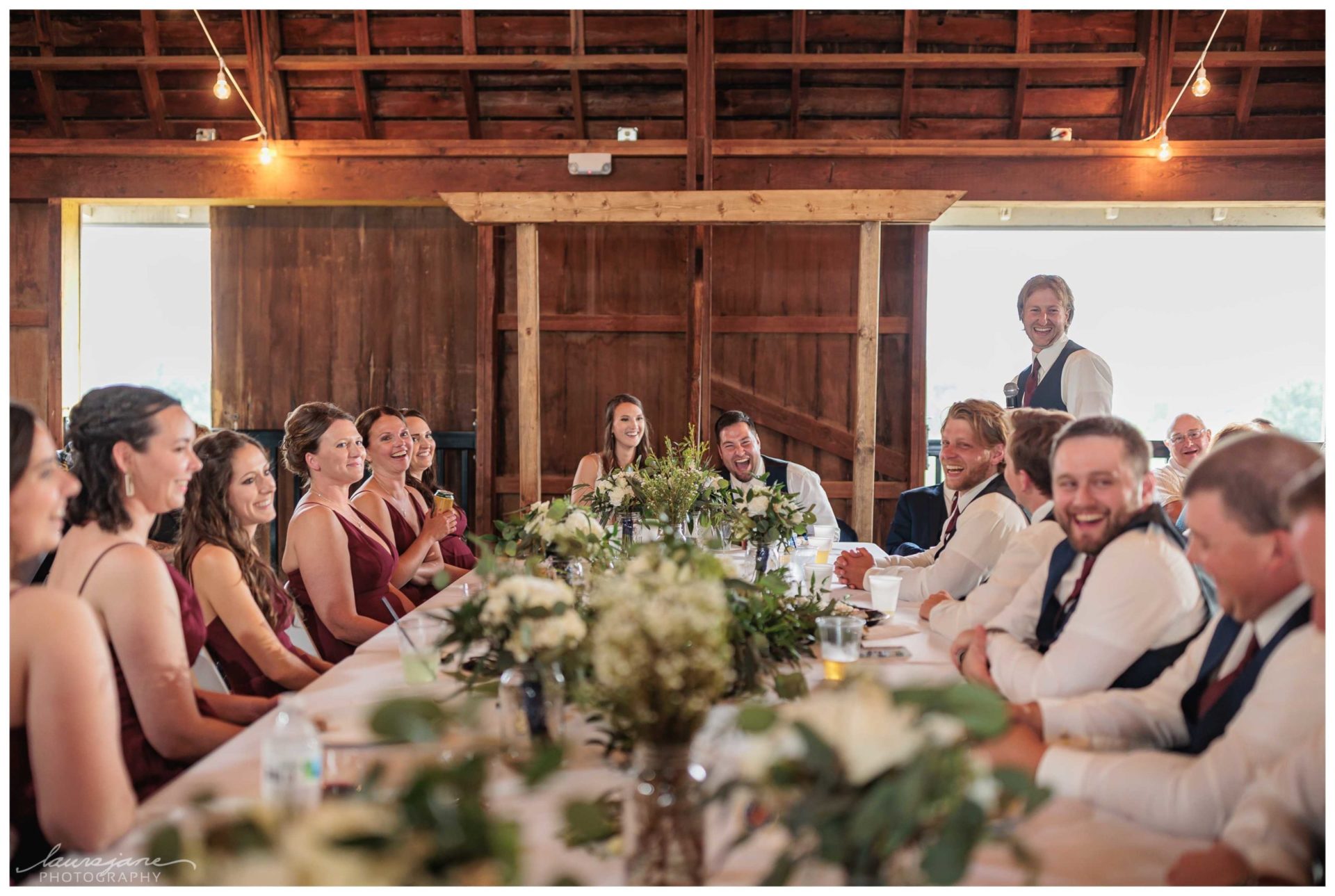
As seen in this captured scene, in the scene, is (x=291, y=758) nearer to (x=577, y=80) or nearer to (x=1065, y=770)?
(x=1065, y=770)

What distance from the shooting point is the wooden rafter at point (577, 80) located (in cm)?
629

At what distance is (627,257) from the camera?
681 centimetres

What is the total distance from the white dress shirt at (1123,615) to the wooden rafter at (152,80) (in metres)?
6.64

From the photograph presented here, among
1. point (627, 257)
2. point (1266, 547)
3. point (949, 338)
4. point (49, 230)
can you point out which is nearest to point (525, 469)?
point (627, 257)

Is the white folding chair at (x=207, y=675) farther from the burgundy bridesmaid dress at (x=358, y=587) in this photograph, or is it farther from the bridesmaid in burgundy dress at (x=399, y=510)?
the bridesmaid in burgundy dress at (x=399, y=510)

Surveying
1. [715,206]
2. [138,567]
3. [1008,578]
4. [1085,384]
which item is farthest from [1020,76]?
[138,567]

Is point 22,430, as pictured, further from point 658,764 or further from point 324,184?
point 324,184

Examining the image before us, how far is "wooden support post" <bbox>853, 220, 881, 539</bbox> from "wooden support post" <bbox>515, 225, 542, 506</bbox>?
186 cm

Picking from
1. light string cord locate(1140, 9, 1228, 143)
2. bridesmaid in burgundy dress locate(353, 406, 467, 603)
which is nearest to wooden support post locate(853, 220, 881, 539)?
light string cord locate(1140, 9, 1228, 143)

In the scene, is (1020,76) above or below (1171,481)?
above

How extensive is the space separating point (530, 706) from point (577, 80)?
18.2 ft

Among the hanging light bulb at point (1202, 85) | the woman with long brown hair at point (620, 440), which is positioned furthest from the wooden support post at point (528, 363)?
the hanging light bulb at point (1202, 85)

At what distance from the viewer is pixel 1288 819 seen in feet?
3.97

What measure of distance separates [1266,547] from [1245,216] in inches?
303
